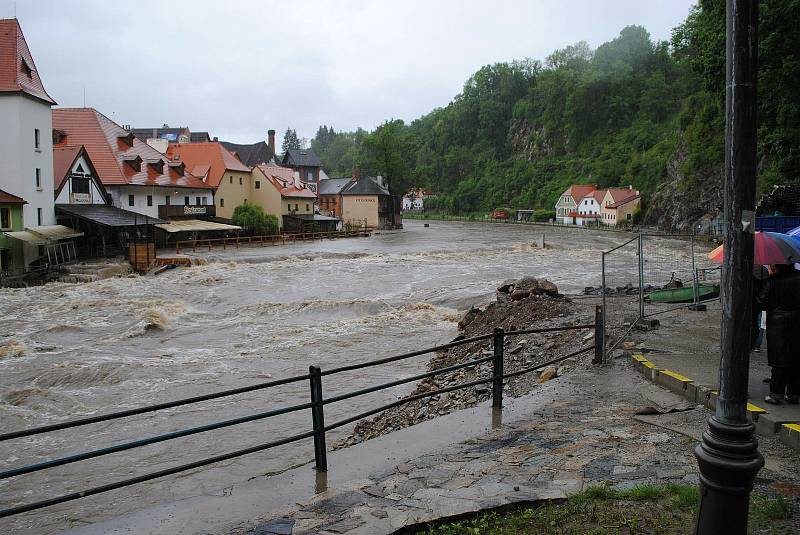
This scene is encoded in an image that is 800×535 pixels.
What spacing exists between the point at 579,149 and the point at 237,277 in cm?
11464

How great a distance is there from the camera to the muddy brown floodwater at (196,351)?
33.3ft

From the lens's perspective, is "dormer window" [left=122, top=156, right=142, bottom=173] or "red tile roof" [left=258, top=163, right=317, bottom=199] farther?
"red tile roof" [left=258, top=163, right=317, bottom=199]

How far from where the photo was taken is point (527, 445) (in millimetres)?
7211

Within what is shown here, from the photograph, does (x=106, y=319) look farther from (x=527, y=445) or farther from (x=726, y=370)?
(x=726, y=370)

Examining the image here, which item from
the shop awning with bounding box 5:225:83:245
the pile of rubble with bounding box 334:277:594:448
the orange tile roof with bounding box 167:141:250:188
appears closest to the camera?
the pile of rubble with bounding box 334:277:594:448

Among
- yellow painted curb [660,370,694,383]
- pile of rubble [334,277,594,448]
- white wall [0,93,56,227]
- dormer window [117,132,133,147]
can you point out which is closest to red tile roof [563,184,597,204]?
dormer window [117,132,133,147]

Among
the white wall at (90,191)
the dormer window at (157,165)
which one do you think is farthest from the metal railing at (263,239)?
the dormer window at (157,165)

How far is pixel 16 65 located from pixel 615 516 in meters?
44.2

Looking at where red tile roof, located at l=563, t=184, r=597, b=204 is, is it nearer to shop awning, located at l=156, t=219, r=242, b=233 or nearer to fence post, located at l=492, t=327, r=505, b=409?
shop awning, located at l=156, t=219, r=242, b=233

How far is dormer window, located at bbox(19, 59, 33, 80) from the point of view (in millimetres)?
39578

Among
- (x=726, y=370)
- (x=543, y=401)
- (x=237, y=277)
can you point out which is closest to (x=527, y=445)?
(x=543, y=401)

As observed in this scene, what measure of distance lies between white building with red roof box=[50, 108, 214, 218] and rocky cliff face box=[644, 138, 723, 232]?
5131cm

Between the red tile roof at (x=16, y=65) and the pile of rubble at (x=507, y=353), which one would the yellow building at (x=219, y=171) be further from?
the pile of rubble at (x=507, y=353)

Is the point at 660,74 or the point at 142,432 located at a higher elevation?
the point at 660,74
